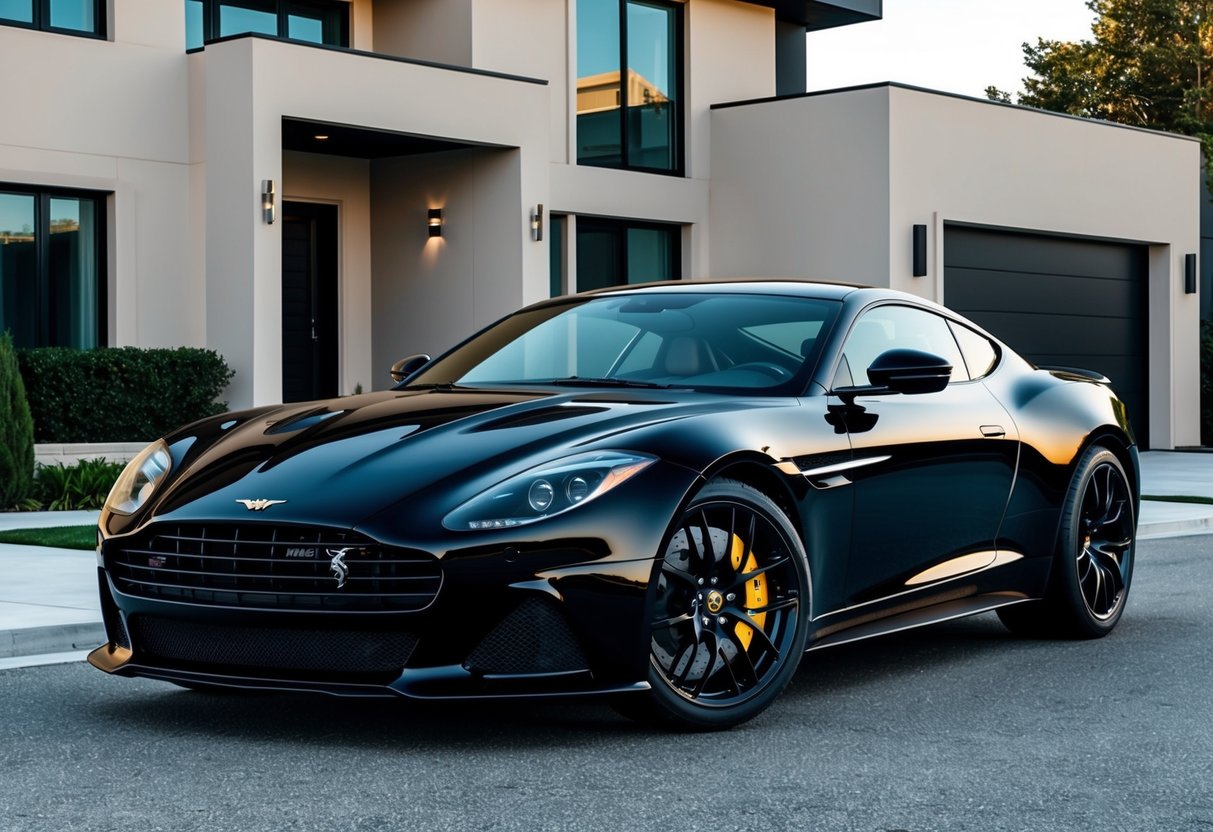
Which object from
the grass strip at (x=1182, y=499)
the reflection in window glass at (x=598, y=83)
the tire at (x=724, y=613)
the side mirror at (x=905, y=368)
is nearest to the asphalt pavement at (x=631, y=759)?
the tire at (x=724, y=613)

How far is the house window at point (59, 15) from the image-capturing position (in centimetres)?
1605

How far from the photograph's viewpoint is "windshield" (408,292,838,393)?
20.1ft

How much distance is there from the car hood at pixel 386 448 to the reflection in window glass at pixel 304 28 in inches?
535

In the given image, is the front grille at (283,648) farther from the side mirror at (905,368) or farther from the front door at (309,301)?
the front door at (309,301)

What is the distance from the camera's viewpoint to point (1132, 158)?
923 inches

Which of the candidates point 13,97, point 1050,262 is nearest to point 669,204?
point 1050,262

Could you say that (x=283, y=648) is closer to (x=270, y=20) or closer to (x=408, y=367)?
(x=408, y=367)

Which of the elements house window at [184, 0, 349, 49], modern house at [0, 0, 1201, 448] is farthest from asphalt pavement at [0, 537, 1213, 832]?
house window at [184, 0, 349, 49]

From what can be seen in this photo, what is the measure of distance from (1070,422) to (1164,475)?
40.3 feet

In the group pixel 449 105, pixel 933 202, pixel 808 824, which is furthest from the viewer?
pixel 933 202

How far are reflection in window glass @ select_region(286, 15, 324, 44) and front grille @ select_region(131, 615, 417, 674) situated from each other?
47.7ft

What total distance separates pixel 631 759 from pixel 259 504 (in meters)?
1.29

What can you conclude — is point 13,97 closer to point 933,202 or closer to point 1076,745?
point 933,202

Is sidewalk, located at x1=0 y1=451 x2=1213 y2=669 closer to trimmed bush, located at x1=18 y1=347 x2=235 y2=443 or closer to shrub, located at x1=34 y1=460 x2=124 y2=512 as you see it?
shrub, located at x1=34 y1=460 x2=124 y2=512
